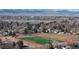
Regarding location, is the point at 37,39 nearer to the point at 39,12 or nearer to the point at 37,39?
the point at 37,39

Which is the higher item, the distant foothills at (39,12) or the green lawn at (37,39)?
the distant foothills at (39,12)

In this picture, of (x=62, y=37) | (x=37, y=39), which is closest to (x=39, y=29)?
(x=37, y=39)

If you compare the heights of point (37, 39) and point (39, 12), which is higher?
point (39, 12)

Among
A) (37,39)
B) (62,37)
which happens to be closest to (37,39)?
(37,39)

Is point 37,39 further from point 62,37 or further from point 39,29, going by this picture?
point 62,37

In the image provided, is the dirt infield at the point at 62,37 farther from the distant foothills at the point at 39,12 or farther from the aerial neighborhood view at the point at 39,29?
the distant foothills at the point at 39,12

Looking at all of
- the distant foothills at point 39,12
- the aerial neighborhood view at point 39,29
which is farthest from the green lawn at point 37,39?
the distant foothills at point 39,12

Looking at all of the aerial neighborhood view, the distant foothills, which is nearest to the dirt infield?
the aerial neighborhood view
